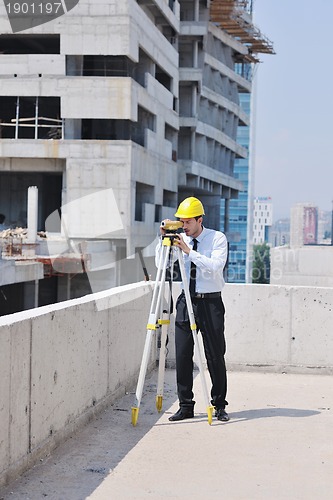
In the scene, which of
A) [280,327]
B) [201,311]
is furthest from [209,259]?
[280,327]

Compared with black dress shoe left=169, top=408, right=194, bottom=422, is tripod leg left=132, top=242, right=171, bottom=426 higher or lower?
higher

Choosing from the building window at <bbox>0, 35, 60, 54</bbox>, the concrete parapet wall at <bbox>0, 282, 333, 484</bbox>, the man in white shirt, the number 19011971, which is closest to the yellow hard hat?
the man in white shirt

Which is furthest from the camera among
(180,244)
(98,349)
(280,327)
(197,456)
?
(280,327)

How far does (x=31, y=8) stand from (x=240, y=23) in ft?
86.6

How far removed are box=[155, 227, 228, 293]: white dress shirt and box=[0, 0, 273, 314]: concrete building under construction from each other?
2860 cm

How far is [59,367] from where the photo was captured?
6.68m

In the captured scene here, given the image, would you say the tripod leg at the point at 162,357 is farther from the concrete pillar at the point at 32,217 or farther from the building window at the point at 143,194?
the building window at the point at 143,194

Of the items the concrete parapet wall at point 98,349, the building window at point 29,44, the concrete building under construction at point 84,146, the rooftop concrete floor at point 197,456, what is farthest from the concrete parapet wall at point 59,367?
the building window at point 29,44

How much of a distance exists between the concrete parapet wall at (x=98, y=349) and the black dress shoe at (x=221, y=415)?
3.61ft

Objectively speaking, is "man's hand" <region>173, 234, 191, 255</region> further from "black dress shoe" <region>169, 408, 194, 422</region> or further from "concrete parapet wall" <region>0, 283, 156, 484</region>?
"black dress shoe" <region>169, 408, 194, 422</region>

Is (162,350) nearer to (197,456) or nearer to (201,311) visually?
(201,311)

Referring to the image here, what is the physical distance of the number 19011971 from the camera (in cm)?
4250

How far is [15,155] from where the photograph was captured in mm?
42625

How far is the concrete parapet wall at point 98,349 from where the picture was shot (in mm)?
5699
